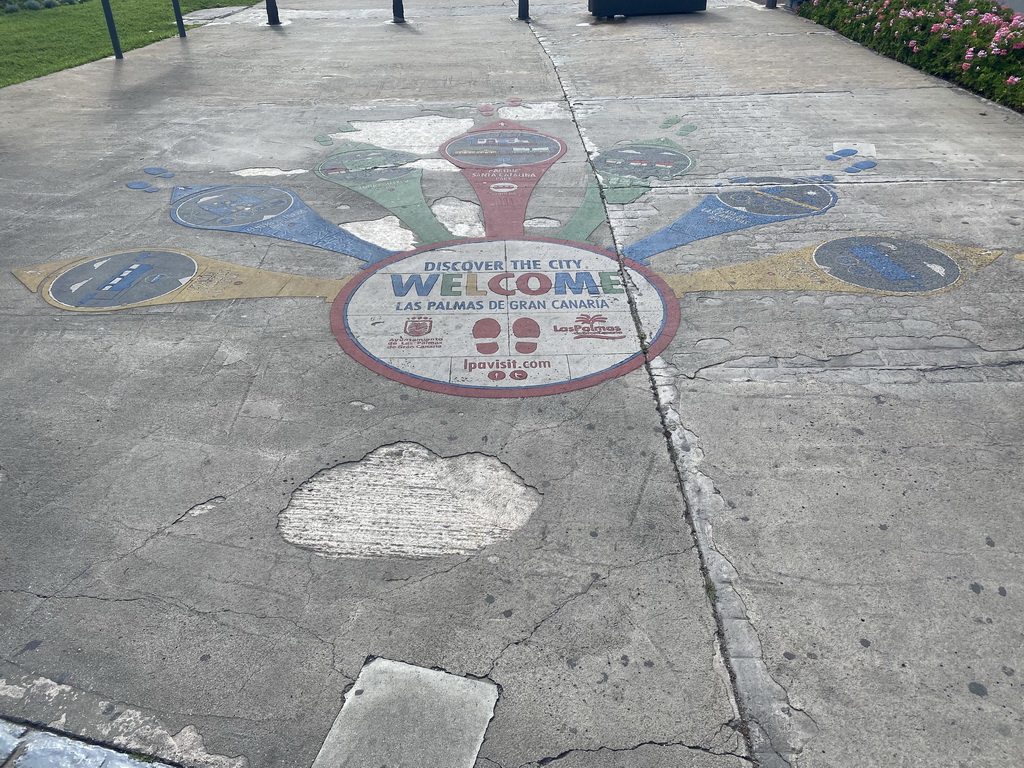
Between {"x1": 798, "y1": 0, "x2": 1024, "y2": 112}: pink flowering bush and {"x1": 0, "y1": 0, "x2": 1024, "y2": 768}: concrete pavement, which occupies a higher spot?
{"x1": 798, "y1": 0, "x2": 1024, "y2": 112}: pink flowering bush

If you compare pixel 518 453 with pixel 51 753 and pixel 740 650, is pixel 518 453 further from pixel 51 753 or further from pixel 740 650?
pixel 51 753

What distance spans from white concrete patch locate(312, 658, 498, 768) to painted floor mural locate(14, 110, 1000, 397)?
104 inches

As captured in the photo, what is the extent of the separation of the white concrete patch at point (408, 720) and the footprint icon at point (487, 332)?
3213mm

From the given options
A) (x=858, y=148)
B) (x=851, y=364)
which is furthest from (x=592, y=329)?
(x=858, y=148)

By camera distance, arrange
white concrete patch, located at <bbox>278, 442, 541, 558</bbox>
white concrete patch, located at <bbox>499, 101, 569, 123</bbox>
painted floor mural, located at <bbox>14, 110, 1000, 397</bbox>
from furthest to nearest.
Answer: white concrete patch, located at <bbox>499, 101, 569, 123</bbox> → painted floor mural, located at <bbox>14, 110, 1000, 397</bbox> → white concrete patch, located at <bbox>278, 442, 541, 558</bbox>

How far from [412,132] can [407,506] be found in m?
9.36

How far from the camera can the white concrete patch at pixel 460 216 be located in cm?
881

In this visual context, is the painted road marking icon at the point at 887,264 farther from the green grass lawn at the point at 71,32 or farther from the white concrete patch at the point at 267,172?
the green grass lawn at the point at 71,32

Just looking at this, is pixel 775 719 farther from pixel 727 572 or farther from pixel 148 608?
pixel 148 608

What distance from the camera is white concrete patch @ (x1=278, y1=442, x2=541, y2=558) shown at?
15.3ft

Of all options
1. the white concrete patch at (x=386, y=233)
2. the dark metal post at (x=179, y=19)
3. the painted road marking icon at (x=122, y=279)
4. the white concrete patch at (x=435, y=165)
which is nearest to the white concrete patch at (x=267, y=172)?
the white concrete patch at (x=435, y=165)

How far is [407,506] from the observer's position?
4.91 meters

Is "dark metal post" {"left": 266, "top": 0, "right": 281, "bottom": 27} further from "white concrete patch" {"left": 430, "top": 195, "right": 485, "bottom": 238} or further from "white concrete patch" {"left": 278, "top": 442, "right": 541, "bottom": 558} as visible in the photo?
"white concrete patch" {"left": 278, "top": 442, "right": 541, "bottom": 558}

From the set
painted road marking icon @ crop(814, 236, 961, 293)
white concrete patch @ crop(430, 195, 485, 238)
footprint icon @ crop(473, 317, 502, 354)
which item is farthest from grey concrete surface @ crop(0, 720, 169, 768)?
painted road marking icon @ crop(814, 236, 961, 293)
